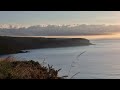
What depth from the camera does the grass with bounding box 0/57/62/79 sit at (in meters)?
3.64

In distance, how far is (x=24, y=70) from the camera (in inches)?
154

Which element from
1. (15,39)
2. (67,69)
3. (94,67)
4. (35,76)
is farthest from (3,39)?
(94,67)

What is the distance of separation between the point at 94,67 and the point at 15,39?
3.98 feet

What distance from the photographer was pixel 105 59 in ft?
11.9

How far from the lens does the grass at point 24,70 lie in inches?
143
